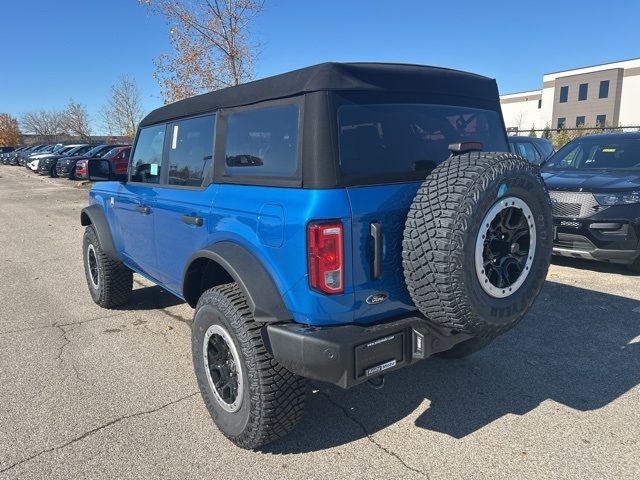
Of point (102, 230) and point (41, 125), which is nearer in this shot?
point (102, 230)

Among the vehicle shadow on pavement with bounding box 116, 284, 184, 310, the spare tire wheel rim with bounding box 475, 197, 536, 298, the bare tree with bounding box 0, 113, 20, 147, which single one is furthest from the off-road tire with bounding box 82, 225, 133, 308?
the bare tree with bounding box 0, 113, 20, 147

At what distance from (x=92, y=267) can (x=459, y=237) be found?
4.39 m

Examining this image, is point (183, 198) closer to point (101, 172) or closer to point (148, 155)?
point (148, 155)

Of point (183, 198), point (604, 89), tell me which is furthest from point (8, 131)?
point (183, 198)

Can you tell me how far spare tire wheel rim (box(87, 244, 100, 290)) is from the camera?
5120 mm

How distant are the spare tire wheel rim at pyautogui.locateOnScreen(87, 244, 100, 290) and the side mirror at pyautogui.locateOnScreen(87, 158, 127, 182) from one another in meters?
0.93

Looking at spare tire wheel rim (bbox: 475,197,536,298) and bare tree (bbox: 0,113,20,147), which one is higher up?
bare tree (bbox: 0,113,20,147)

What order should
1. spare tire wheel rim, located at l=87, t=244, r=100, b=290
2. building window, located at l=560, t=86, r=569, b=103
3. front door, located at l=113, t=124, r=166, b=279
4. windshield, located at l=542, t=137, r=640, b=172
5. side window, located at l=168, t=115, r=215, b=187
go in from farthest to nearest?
1. building window, located at l=560, t=86, r=569, b=103
2. windshield, located at l=542, t=137, r=640, b=172
3. spare tire wheel rim, located at l=87, t=244, r=100, b=290
4. front door, located at l=113, t=124, r=166, b=279
5. side window, located at l=168, t=115, r=215, b=187

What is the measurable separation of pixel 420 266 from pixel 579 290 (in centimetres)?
391

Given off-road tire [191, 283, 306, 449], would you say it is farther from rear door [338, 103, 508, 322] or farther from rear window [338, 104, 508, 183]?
rear window [338, 104, 508, 183]

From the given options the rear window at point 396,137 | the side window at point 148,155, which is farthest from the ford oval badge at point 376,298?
the side window at point 148,155

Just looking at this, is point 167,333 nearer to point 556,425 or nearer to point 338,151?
point 338,151

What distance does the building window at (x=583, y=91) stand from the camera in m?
52.3

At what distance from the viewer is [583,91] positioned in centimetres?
5281
